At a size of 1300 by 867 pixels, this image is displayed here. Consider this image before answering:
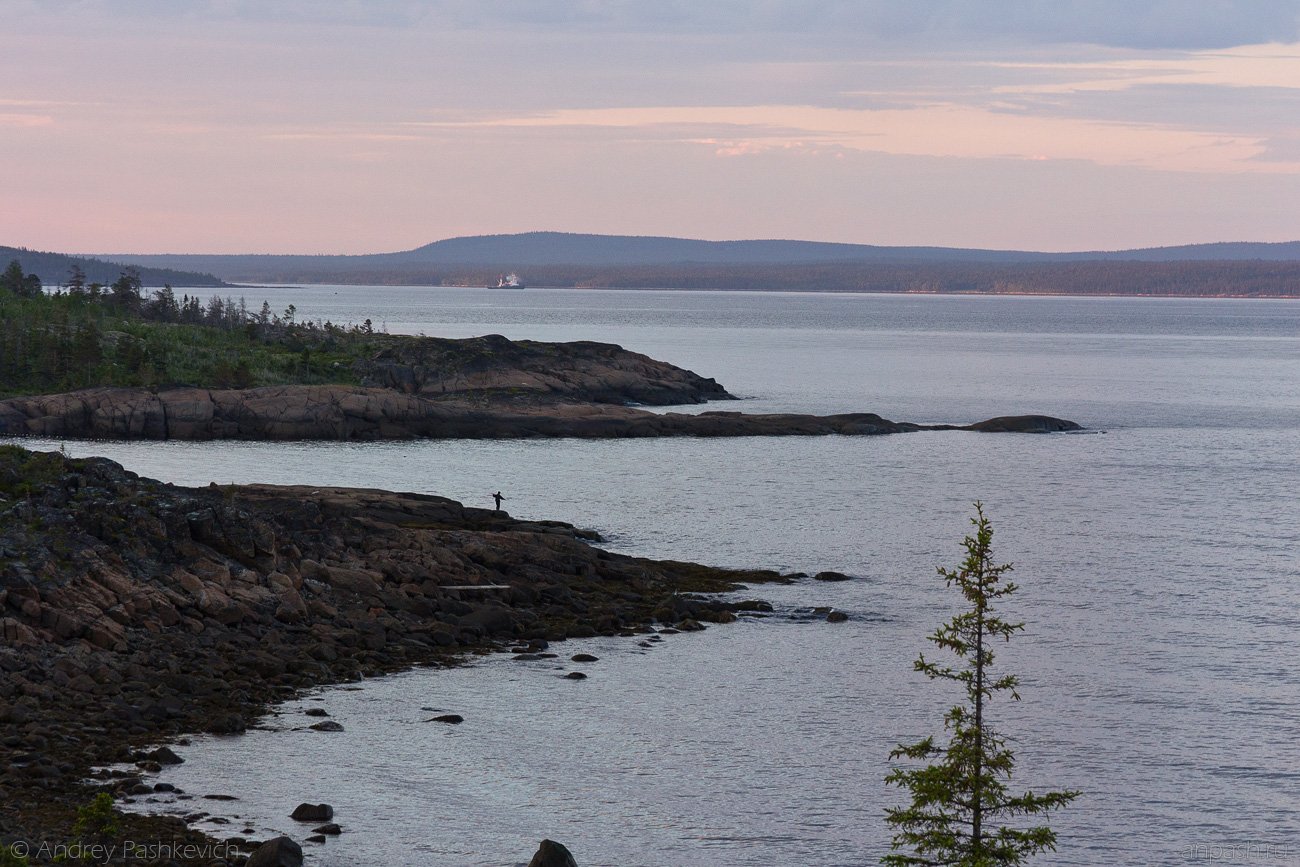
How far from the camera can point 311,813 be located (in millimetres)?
24859

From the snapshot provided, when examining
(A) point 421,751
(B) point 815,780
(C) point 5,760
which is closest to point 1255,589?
(B) point 815,780

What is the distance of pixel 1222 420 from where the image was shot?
108688mm

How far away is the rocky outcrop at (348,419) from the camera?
82688mm

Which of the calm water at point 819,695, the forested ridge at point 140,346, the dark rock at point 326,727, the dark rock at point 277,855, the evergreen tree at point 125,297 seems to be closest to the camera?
the dark rock at point 277,855

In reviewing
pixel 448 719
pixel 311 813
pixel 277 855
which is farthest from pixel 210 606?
pixel 277 855

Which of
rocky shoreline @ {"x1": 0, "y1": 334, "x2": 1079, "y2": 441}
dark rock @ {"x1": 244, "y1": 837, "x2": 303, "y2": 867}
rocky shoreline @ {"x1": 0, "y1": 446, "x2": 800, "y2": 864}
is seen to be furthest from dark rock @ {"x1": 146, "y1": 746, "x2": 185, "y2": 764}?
rocky shoreline @ {"x1": 0, "y1": 334, "x2": 1079, "y2": 441}

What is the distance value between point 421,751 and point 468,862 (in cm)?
561

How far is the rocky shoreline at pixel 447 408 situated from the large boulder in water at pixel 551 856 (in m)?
65.4

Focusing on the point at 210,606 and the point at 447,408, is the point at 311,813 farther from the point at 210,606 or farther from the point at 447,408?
the point at 447,408

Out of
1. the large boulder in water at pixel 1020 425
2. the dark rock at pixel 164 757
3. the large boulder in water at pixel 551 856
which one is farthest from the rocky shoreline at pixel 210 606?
the large boulder in water at pixel 1020 425

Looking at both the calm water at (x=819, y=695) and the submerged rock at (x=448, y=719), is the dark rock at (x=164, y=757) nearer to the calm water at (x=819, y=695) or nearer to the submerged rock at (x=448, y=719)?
the calm water at (x=819, y=695)

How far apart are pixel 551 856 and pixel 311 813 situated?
205 inches

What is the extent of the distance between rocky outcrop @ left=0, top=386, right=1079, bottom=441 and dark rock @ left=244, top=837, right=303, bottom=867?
212ft

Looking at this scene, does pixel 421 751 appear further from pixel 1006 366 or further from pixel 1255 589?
pixel 1006 366
